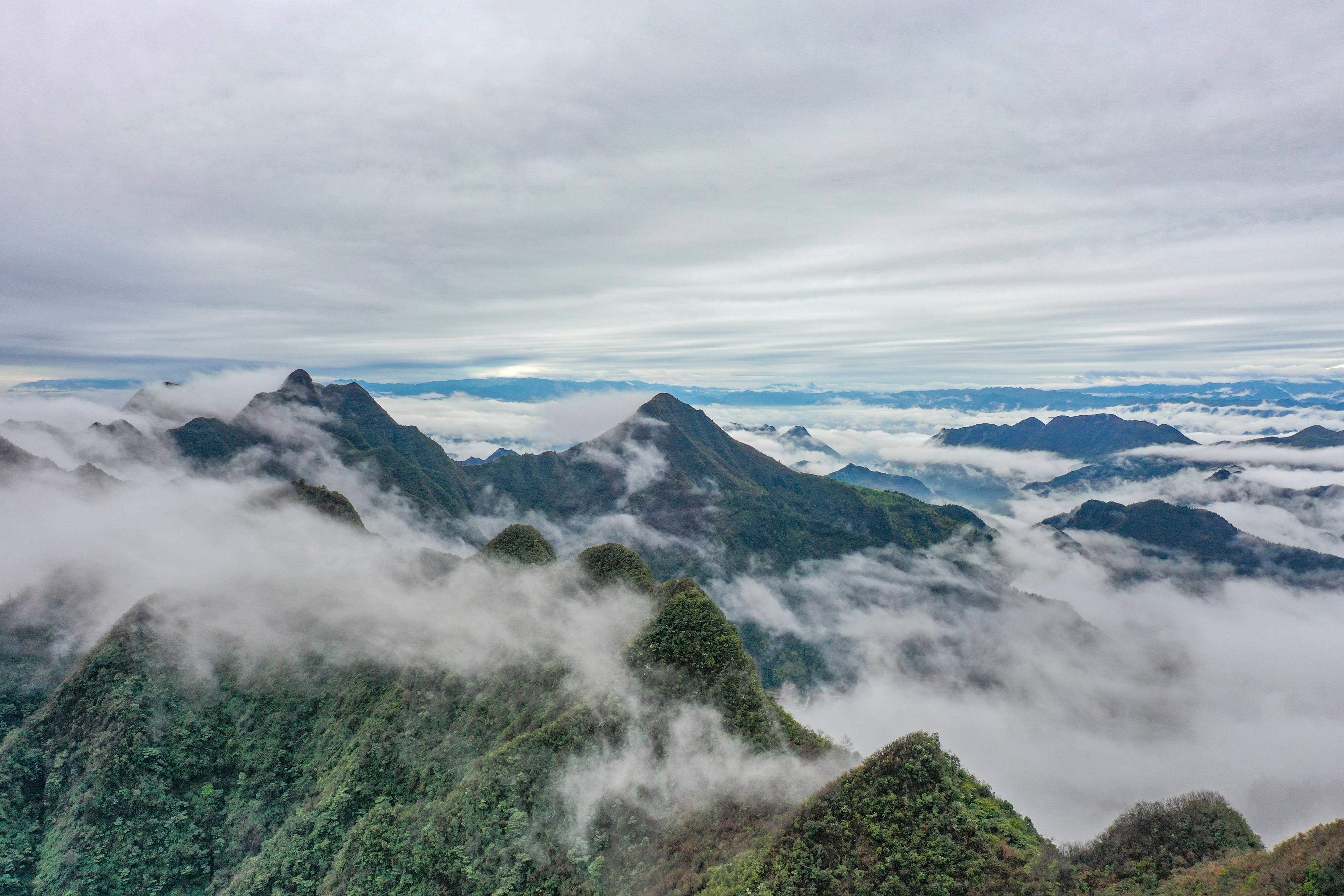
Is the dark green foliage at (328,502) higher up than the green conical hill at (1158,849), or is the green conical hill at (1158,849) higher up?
the dark green foliage at (328,502)

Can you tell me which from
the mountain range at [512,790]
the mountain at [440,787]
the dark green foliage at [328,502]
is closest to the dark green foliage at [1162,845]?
the mountain range at [512,790]

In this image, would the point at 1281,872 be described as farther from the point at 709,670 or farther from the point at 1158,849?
the point at 709,670

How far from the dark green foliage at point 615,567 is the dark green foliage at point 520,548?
10.9 metres

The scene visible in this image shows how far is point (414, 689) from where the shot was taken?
76.1 meters

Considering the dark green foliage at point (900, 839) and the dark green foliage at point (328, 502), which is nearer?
the dark green foliage at point (900, 839)

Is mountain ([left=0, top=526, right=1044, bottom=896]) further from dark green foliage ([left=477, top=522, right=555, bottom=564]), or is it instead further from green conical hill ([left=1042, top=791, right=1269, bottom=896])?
dark green foliage ([left=477, top=522, right=555, bottom=564])

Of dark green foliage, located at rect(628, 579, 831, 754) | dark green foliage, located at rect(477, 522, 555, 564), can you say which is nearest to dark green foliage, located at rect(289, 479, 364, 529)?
dark green foliage, located at rect(477, 522, 555, 564)

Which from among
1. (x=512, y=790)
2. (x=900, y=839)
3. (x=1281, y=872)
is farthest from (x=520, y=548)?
(x=1281, y=872)

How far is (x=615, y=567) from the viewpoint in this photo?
92562 millimetres

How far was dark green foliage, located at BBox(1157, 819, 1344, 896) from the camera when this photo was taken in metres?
23.6

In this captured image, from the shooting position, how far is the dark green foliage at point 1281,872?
23641 mm

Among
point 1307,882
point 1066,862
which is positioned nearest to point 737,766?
point 1066,862

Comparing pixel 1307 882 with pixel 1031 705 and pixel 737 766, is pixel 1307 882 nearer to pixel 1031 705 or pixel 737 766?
pixel 737 766

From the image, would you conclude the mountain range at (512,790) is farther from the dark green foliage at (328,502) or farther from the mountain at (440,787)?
the dark green foliage at (328,502)
